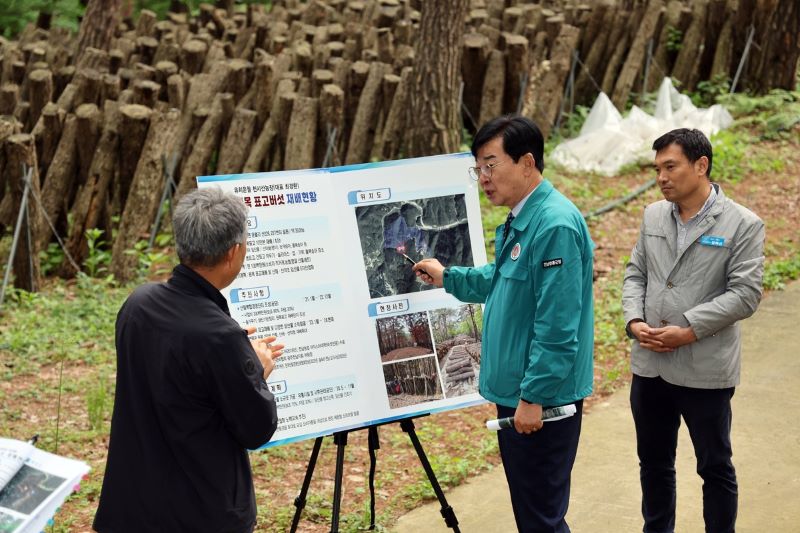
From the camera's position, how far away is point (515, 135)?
372cm

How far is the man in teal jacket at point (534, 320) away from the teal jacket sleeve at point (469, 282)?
36 cm

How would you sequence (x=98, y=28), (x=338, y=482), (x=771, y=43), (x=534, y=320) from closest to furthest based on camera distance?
(x=534, y=320) < (x=338, y=482) < (x=771, y=43) < (x=98, y=28)

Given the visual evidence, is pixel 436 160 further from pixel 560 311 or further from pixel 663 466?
pixel 663 466

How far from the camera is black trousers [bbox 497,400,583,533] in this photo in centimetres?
380

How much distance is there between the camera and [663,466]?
4363 mm

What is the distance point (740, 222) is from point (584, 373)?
0.92 meters

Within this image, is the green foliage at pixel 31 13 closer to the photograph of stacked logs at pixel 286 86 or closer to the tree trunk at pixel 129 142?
the photograph of stacked logs at pixel 286 86

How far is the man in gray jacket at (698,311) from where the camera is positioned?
13.4 ft

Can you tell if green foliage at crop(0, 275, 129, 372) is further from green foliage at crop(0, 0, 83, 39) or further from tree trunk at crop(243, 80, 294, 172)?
green foliage at crop(0, 0, 83, 39)

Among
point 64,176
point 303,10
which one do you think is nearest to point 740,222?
point 64,176

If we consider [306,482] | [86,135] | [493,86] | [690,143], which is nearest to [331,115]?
[493,86]

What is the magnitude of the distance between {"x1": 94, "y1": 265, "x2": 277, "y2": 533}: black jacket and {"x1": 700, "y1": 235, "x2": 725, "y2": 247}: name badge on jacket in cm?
194

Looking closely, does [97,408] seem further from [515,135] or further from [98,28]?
[98,28]

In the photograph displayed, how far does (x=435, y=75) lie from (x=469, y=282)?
223 inches
